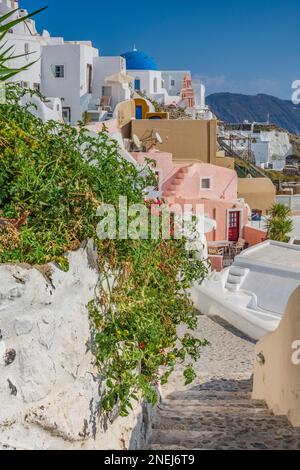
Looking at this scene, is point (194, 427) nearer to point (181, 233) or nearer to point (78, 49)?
point (181, 233)

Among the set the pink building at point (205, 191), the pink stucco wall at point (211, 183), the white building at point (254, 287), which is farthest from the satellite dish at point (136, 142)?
the white building at point (254, 287)

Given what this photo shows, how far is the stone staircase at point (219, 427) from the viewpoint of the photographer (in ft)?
14.8

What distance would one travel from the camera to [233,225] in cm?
2464

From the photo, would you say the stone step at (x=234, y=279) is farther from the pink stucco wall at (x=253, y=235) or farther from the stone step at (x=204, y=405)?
the stone step at (x=204, y=405)

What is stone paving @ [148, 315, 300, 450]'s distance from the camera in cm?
454

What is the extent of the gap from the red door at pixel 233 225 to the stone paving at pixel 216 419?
15557 millimetres

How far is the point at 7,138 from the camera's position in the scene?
393 cm

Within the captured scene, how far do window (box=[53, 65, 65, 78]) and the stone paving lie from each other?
27136 millimetres

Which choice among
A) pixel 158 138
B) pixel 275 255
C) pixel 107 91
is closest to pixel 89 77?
pixel 107 91

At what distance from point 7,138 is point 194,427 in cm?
277

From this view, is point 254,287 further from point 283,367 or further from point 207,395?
point 283,367

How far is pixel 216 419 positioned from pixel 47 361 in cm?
269

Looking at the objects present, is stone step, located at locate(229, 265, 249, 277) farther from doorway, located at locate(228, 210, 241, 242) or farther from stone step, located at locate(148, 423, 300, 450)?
stone step, located at locate(148, 423, 300, 450)

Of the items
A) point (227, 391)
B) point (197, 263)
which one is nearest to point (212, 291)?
point (227, 391)
